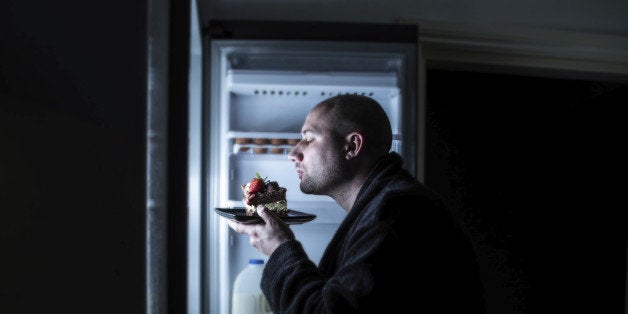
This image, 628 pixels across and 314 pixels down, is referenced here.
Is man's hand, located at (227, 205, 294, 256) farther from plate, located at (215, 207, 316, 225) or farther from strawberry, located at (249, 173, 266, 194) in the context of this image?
strawberry, located at (249, 173, 266, 194)

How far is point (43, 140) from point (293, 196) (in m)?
1.12

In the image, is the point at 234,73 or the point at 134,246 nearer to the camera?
the point at 134,246

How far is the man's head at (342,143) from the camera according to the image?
129cm

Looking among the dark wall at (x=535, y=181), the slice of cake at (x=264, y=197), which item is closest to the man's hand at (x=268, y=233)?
the slice of cake at (x=264, y=197)

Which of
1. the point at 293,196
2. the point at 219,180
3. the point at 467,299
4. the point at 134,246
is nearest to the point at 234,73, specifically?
the point at 219,180

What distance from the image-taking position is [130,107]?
0.60 meters

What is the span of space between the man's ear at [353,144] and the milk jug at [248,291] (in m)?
0.44

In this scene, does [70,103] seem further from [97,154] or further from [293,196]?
[293,196]

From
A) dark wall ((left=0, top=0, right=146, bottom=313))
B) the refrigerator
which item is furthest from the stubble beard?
dark wall ((left=0, top=0, right=146, bottom=313))

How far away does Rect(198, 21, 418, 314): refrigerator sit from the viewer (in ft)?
4.96

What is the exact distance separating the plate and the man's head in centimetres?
7

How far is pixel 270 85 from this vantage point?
59.7 inches

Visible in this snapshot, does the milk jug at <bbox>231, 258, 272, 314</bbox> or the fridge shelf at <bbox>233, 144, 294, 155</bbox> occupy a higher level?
the fridge shelf at <bbox>233, 144, 294, 155</bbox>

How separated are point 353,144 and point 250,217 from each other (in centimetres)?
29
